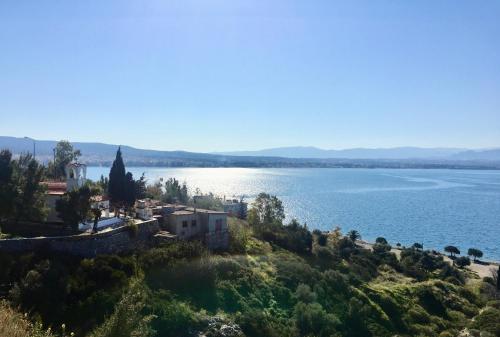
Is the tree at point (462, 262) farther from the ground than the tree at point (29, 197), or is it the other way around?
the tree at point (29, 197)

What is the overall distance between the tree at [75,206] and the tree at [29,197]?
1.57 m

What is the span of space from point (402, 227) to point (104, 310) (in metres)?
76.7

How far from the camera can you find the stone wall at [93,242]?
21406 mm

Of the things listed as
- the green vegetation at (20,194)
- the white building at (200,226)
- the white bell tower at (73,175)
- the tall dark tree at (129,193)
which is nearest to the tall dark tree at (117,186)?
the tall dark tree at (129,193)

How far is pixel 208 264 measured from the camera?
26391mm

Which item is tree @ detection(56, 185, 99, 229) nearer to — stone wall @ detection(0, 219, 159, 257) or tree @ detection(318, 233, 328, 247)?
stone wall @ detection(0, 219, 159, 257)

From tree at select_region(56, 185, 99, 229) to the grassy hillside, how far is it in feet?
10.2

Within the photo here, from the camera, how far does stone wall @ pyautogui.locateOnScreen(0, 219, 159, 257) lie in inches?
843

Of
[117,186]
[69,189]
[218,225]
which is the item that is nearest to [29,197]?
[69,189]

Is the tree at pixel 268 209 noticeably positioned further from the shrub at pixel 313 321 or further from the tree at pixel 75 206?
the tree at pixel 75 206

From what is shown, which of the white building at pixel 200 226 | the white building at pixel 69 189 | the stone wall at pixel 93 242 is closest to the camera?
the stone wall at pixel 93 242

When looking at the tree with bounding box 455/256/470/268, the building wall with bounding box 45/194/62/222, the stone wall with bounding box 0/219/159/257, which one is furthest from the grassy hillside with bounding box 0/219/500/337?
the tree with bounding box 455/256/470/268

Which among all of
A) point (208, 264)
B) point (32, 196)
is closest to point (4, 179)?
point (32, 196)

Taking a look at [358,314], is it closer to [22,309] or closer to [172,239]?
[172,239]
